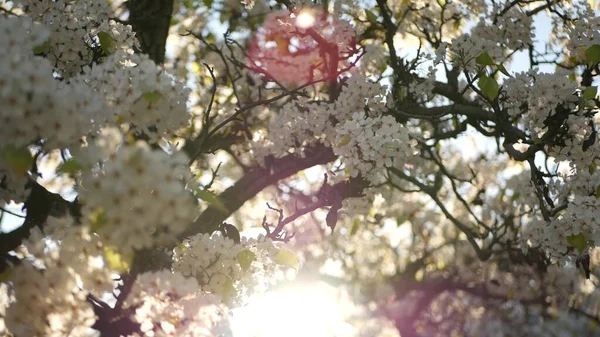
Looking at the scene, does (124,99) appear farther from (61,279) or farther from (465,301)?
(465,301)

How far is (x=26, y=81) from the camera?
2.00 metres

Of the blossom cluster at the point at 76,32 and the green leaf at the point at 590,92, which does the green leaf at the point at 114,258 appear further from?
the green leaf at the point at 590,92

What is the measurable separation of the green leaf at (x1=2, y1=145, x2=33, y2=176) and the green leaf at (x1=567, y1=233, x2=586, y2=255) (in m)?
3.62

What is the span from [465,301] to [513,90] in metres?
17.9

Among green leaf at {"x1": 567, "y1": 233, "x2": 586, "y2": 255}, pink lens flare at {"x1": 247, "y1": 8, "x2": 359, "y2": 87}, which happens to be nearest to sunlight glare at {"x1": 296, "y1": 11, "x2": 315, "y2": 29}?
pink lens flare at {"x1": 247, "y1": 8, "x2": 359, "y2": 87}

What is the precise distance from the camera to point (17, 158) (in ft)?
6.73

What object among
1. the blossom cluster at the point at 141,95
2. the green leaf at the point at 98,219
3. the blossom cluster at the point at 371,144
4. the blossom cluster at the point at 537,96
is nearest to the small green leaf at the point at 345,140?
the blossom cluster at the point at 371,144

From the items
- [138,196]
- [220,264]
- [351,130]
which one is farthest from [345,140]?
[138,196]

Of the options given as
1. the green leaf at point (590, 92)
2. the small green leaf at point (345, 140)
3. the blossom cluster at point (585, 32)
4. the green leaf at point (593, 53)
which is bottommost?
the small green leaf at point (345, 140)

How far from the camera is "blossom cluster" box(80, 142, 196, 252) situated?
1.92 meters

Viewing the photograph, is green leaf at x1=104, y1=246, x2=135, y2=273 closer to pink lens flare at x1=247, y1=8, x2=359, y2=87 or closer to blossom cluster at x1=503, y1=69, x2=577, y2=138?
pink lens flare at x1=247, y1=8, x2=359, y2=87

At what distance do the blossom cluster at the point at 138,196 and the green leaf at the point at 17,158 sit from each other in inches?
10.0

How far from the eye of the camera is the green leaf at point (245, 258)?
3650 mm

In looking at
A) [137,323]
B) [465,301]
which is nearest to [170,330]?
[137,323]
